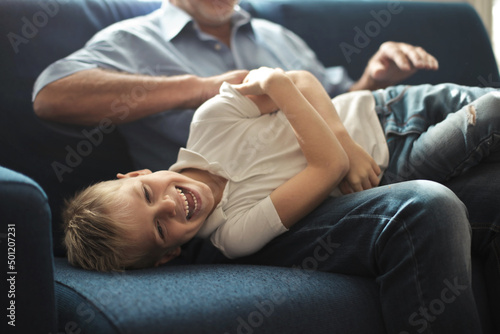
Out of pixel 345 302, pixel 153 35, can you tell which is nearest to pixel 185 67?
pixel 153 35

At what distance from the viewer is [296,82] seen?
1.28 m

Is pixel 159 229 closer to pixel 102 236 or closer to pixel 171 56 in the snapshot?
pixel 102 236

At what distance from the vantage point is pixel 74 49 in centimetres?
133

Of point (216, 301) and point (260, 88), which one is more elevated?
point (260, 88)

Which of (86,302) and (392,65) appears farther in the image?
(392,65)

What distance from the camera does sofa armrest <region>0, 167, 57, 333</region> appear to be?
2.39ft

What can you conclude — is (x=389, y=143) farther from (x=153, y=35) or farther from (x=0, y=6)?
(x=0, y=6)

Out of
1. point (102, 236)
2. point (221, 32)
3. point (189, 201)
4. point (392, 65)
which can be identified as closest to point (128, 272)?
point (102, 236)

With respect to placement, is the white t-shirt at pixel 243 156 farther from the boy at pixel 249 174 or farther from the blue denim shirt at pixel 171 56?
the blue denim shirt at pixel 171 56

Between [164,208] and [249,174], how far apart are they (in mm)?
234

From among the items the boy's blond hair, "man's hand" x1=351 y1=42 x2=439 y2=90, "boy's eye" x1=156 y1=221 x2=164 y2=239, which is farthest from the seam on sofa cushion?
"man's hand" x1=351 y1=42 x2=439 y2=90

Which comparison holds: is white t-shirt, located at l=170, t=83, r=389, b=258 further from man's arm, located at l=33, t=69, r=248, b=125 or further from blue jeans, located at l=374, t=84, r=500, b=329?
man's arm, located at l=33, t=69, r=248, b=125

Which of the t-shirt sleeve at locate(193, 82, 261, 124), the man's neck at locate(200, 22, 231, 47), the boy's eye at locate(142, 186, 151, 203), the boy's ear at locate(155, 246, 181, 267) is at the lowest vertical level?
the boy's ear at locate(155, 246, 181, 267)

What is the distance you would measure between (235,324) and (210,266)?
252 mm
